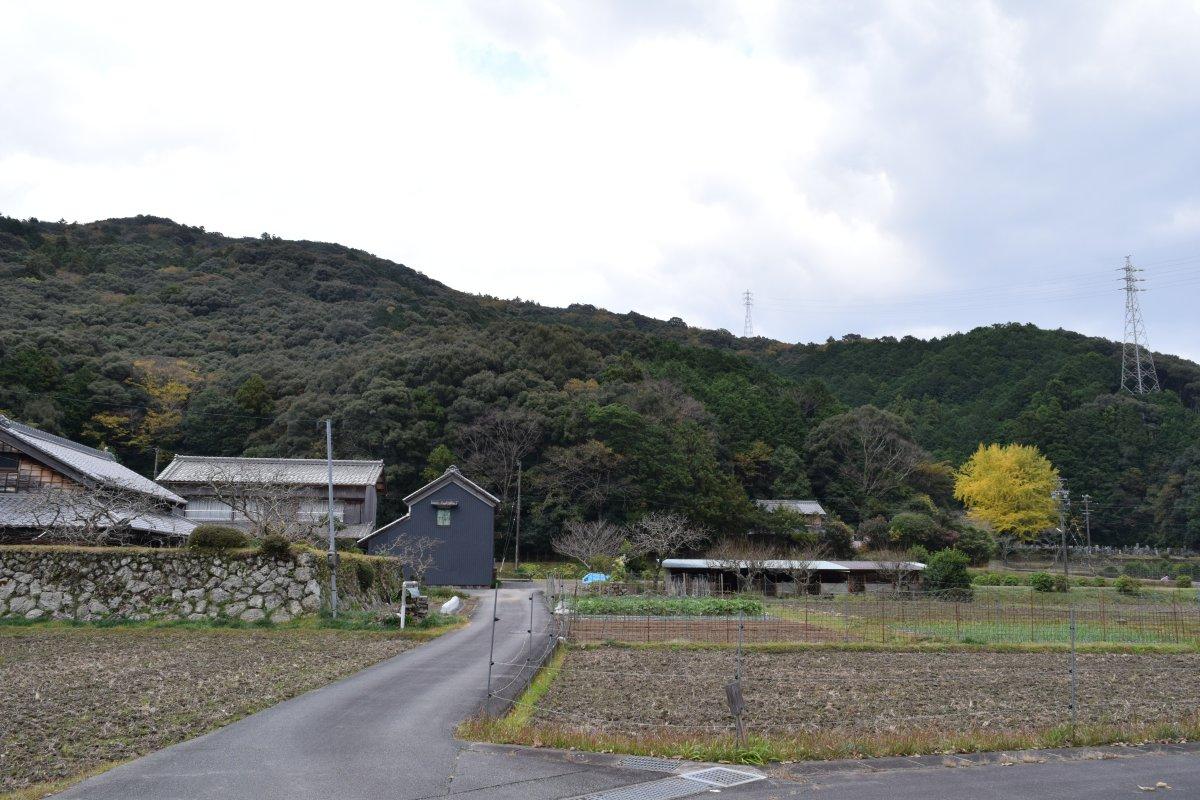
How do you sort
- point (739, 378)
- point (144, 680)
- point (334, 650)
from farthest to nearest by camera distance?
point (739, 378)
point (334, 650)
point (144, 680)

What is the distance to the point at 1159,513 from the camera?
58.7 m

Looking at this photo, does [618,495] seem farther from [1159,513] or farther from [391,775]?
[1159,513]

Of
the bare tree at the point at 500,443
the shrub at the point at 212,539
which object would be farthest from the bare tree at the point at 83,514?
the bare tree at the point at 500,443

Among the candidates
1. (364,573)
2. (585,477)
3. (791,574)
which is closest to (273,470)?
(364,573)

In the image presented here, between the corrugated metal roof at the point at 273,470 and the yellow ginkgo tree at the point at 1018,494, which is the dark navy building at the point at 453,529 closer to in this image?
the corrugated metal roof at the point at 273,470

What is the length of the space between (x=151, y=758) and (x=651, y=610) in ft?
64.5

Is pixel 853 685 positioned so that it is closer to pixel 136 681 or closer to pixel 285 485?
pixel 136 681

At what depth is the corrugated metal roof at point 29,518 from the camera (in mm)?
21797

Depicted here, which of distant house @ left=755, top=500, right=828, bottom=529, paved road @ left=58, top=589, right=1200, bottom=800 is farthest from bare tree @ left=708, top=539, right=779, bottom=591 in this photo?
paved road @ left=58, top=589, right=1200, bottom=800

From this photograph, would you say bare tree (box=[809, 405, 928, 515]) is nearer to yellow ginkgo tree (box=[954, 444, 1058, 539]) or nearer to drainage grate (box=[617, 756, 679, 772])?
yellow ginkgo tree (box=[954, 444, 1058, 539])

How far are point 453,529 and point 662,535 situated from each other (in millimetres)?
10202

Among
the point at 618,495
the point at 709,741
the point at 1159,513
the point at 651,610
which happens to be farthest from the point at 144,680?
the point at 1159,513

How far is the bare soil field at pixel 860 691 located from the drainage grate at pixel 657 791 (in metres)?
2.11

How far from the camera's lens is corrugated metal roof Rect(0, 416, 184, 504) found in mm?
23844
